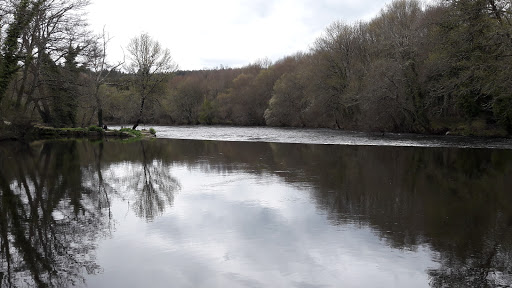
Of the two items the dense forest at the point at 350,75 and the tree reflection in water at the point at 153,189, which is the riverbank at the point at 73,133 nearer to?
the dense forest at the point at 350,75

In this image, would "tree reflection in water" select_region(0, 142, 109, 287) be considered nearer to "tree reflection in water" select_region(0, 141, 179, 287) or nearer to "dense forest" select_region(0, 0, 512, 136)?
"tree reflection in water" select_region(0, 141, 179, 287)

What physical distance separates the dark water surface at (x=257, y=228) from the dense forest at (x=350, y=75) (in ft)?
36.1

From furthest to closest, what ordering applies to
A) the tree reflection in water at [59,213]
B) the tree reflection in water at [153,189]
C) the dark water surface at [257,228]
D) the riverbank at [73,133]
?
1. the riverbank at [73,133]
2. the tree reflection in water at [153,189]
3. the tree reflection in water at [59,213]
4. the dark water surface at [257,228]

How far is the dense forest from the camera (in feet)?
68.8

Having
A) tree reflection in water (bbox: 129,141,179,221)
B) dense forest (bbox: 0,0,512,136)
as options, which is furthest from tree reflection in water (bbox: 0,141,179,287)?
dense forest (bbox: 0,0,512,136)

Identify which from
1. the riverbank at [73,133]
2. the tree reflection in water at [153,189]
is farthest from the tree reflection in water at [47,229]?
the riverbank at [73,133]

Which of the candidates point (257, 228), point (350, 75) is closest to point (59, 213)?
point (257, 228)

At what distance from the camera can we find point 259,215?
26.3ft

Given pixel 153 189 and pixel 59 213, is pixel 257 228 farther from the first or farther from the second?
pixel 153 189

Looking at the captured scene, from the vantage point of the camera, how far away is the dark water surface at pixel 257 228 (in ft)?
16.8

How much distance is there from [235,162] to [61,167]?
6.51 m

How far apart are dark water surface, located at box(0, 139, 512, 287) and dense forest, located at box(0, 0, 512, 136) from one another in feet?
36.1

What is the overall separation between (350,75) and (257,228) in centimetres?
4091

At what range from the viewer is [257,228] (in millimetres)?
7113
